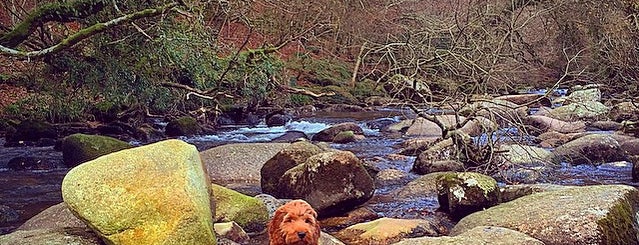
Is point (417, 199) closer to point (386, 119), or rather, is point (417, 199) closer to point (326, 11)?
point (386, 119)

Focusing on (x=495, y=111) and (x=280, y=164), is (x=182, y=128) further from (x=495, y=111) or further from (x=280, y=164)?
(x=495, y=111)

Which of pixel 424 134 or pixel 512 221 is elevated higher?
pixel 512 221

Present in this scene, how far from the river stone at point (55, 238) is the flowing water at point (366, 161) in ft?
7.20

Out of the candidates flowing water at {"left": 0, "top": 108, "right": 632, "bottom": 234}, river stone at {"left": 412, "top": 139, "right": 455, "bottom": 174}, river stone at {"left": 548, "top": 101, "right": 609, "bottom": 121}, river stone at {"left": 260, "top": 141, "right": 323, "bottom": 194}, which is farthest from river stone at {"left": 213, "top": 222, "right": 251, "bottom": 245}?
river stone at {"left": 548, "top": 101, "right": 609, "bottom": 121}

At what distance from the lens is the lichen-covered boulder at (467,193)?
7.50m

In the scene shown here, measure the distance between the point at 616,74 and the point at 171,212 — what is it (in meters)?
14.2

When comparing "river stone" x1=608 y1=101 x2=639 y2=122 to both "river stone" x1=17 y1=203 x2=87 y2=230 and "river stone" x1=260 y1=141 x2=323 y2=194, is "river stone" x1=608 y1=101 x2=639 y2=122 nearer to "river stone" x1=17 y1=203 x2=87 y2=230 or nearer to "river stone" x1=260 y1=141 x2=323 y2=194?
"river stone" x1=260 y1=141 x2=323 y2=194

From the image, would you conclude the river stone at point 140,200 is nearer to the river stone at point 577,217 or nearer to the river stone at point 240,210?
the river stone at point 240,210

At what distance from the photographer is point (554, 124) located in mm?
15516

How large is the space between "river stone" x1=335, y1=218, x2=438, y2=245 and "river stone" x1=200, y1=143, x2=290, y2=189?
136 inches

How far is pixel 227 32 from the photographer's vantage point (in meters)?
16.7

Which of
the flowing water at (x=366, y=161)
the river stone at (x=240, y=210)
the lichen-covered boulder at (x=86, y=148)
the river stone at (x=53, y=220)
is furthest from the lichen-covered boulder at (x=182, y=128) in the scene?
the river stone at (x=240, y=210)

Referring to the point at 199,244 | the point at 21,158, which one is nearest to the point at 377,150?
the point at 21,158

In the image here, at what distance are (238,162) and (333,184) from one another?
145 inches
